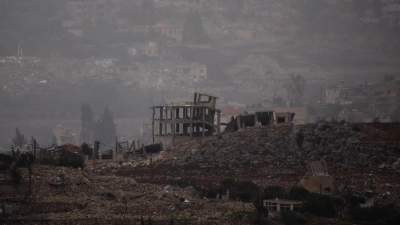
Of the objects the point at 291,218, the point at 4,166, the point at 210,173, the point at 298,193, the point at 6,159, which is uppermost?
the point at 6,159

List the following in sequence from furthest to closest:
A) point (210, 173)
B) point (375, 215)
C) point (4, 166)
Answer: point (210, 173) → point (4, 166) → point (375, 215)

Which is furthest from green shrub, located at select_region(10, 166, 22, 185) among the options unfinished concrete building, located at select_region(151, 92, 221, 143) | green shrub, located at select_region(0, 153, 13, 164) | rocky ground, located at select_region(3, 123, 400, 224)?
unfinished concrete building, located at select_region(151, 92, 221, 143)

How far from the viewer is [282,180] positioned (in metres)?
27.2

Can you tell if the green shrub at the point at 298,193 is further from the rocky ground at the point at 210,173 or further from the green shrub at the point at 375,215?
the green shrub at the point at 375,215

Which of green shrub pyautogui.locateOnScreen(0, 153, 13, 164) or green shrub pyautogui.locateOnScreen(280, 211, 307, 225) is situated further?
green shrub pyautogui.locateOnScreen(0, 153, 13, 164)

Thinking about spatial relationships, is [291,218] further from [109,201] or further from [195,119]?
[195,119]

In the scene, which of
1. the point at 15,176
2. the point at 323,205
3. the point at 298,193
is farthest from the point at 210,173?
the point at 15,176

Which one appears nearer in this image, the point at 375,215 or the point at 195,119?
the point at 375,215

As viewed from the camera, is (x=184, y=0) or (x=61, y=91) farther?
(x=184, y=0)

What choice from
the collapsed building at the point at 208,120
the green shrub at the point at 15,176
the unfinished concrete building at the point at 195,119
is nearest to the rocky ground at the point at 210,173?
the green shrub at the point at 15,176

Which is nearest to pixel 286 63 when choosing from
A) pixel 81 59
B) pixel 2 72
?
pixel 81 59

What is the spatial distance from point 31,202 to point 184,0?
132 meters

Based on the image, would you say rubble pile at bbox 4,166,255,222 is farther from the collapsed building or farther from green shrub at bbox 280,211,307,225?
the collapsed building

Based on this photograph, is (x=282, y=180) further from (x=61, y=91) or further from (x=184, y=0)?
(x=184, y=0)
